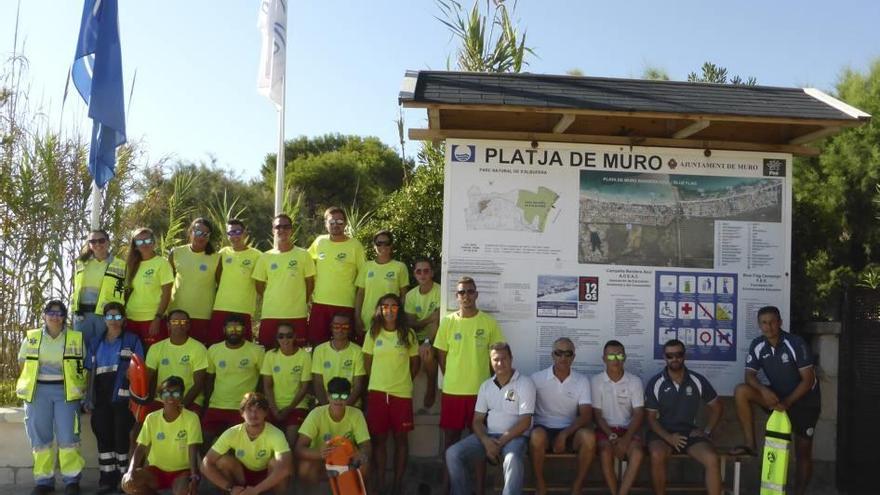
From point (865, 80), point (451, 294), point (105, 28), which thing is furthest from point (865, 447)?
point (865, 80)

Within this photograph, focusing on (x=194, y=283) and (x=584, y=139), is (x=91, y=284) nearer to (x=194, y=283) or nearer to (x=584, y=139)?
(x=194, y=283)

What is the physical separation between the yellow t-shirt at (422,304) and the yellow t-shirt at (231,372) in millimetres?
1436

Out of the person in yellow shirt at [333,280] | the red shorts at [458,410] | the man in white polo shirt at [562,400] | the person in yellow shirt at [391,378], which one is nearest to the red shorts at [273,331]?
the person in yellow shirt at [333,280]

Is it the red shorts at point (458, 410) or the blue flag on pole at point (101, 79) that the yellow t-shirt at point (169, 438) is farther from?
the blue flag on pole at point (101, 79)

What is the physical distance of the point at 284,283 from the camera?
26.5ft

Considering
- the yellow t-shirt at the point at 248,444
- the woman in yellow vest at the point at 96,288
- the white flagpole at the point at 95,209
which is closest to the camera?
the yellow t-shirt at the point at 248,444

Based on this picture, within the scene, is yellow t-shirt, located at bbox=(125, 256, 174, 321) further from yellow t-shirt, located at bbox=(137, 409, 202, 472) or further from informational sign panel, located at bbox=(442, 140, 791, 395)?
informational sign panel, located at bbox=(442, 140, 791, 395)

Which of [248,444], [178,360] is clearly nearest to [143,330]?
[178,360]

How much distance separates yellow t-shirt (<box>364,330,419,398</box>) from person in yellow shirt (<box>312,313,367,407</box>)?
0.39 feet

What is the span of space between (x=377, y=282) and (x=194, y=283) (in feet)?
5.74

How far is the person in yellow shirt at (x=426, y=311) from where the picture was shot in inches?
310

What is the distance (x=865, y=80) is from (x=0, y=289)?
643 inches

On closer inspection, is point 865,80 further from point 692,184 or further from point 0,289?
point 0,289

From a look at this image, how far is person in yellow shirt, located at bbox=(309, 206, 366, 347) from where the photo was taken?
8141mm
